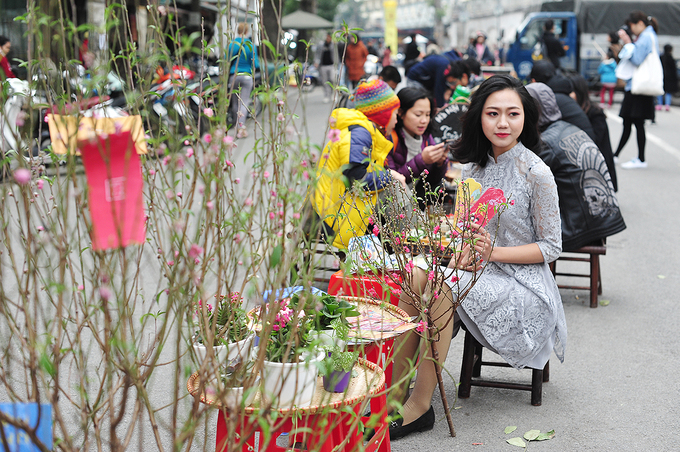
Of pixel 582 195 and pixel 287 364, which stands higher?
pixel 582 195

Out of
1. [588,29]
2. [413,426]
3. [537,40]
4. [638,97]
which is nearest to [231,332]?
[413,426]

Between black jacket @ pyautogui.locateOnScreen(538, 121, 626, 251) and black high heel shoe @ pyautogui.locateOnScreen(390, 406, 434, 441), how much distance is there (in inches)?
70.8

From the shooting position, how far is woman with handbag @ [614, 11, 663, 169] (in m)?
8.91

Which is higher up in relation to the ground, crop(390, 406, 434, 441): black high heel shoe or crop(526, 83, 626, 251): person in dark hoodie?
crop(526, 83, 626, 251): person in dark hoodie

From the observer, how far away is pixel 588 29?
21.0m

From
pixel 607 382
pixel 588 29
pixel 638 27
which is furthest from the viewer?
pixel 588 29

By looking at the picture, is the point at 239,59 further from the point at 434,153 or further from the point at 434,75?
the point at 434,75

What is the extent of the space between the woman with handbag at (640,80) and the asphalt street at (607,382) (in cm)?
352

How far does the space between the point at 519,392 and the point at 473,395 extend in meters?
0.24

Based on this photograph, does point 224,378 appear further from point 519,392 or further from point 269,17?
point 269,17

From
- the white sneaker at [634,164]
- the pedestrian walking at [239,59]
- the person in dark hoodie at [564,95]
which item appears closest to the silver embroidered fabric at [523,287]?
the pedestrian walking at [239,59]

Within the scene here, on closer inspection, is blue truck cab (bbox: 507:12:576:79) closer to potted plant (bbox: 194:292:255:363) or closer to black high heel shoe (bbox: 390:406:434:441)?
black high heel shoe (bbox: 390:406:434:441)

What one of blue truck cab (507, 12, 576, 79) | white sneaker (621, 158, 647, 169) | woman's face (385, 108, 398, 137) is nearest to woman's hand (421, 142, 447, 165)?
woman's face (385, 108, 398, 137)

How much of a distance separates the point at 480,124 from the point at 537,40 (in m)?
18.9
